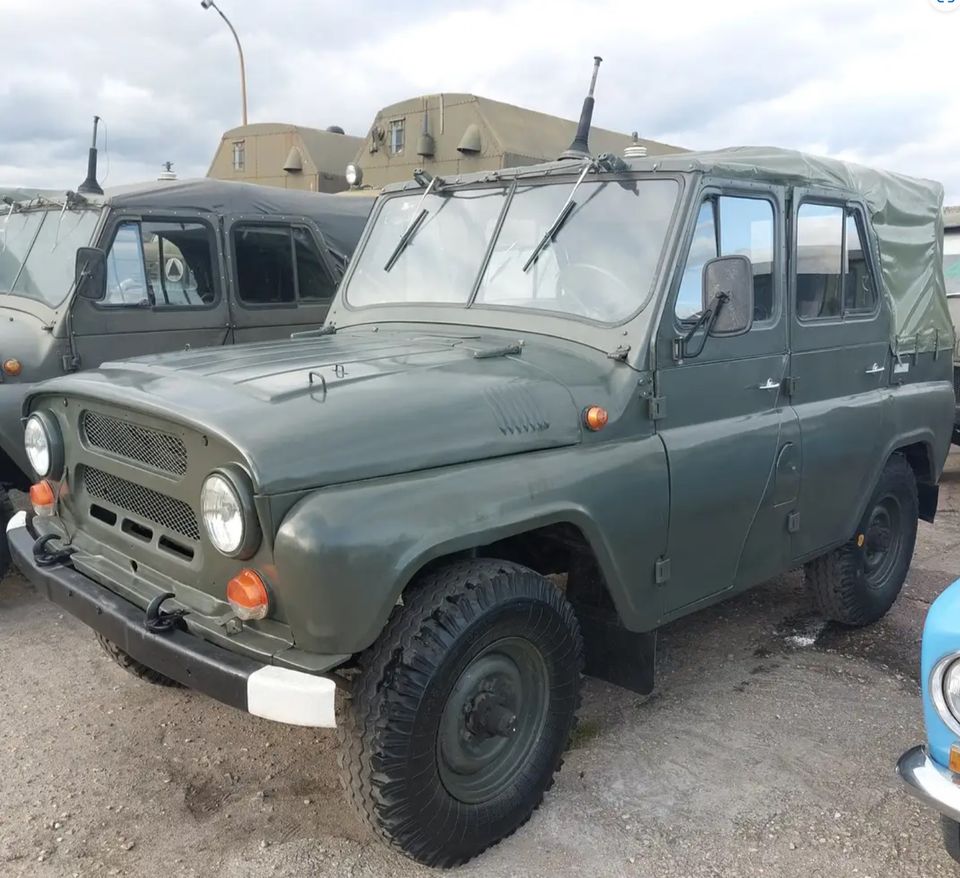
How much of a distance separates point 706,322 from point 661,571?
2.90ft

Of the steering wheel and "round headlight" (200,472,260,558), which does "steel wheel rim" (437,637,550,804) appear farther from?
the steering wheel

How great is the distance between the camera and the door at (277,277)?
21.0 feet

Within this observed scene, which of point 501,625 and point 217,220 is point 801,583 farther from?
point 217,220

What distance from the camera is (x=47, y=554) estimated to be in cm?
317

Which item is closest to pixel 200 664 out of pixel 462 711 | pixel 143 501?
pixel 143 501

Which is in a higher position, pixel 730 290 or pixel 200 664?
pixel 730 290

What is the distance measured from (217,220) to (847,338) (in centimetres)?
420

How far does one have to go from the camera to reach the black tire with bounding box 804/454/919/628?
4.41m

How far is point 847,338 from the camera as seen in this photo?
13.4 ft

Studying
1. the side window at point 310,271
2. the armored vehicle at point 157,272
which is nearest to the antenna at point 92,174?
the armored vehicle at point 157,272

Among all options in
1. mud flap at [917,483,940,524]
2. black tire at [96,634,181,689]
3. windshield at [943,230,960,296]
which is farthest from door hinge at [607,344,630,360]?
windshield at [943,230,960,296]

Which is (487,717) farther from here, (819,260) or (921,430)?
(921,430)

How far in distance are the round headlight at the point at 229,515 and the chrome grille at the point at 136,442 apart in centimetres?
23

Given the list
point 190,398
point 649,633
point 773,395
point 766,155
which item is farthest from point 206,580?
point 766,155
